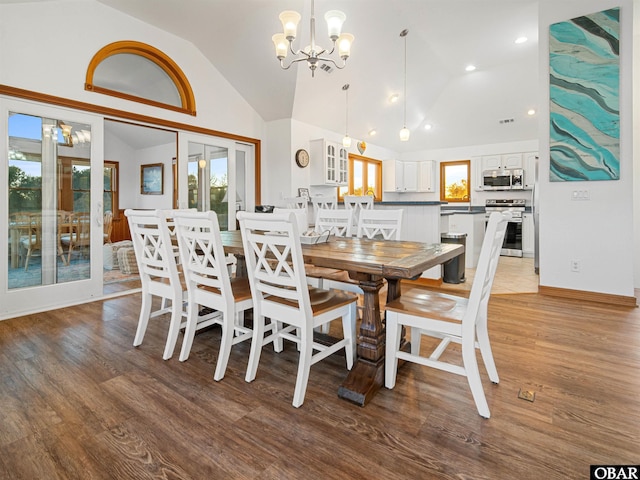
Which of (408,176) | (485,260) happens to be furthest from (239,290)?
(408,176)

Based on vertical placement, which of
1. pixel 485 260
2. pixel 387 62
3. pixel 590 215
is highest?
pixel 387 62

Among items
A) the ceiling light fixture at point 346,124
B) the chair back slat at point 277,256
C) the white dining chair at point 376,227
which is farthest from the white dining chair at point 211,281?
the ceiling light fixture at point 346,124

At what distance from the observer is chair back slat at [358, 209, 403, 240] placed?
2935mm

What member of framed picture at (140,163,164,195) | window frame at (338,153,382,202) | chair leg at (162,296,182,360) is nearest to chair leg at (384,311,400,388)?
chair leg at (162,296,182,360)

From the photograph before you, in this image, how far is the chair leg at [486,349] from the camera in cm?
186

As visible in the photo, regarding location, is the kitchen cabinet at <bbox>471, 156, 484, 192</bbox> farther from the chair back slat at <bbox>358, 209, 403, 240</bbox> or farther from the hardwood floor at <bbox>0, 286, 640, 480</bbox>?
the hardwood floor at <bbox>0, 286, 640, 480</bbox>

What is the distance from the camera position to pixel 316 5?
4.04 metres

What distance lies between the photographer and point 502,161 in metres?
7.34

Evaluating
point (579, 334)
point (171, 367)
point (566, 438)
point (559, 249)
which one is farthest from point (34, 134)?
point (559, 249)

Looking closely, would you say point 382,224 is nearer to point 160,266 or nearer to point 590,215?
point 160,266

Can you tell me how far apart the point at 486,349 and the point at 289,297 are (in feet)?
3.70

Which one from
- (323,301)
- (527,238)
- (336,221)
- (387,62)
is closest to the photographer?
(323,301)

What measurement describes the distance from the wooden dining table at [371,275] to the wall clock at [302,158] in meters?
3.72

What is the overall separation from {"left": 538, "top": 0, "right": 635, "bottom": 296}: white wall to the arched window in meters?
4.40
